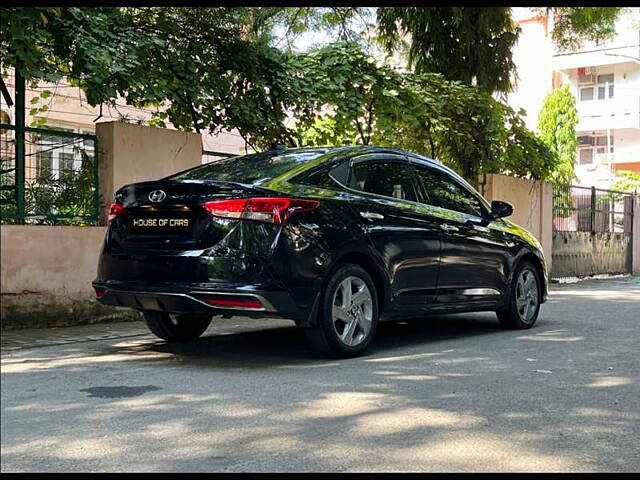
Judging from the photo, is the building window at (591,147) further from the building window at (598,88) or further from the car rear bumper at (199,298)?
the car rear bumper at (199,298)

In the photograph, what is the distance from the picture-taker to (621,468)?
3.75 meters

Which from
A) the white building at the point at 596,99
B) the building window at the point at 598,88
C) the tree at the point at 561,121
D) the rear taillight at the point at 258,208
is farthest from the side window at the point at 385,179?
the building window at the point at 598,88

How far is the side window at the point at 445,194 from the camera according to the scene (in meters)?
7.54

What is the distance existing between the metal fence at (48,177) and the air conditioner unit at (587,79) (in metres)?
46.6

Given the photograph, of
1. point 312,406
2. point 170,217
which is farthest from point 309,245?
point 312,406

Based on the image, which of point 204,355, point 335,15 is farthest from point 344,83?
point 204,355

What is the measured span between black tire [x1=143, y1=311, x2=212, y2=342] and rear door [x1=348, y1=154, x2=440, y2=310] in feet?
5.12

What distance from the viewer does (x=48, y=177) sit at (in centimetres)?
823

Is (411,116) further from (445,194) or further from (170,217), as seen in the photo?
(170,217)

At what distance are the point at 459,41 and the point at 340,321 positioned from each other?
10.0 m

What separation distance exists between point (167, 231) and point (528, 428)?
8.56 ft

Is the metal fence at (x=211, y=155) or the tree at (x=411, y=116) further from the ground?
the tree at (x=411, y=116)

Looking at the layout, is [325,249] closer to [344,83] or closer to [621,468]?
[621,468]

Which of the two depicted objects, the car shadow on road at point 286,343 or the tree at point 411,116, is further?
the tree at point 411,116
